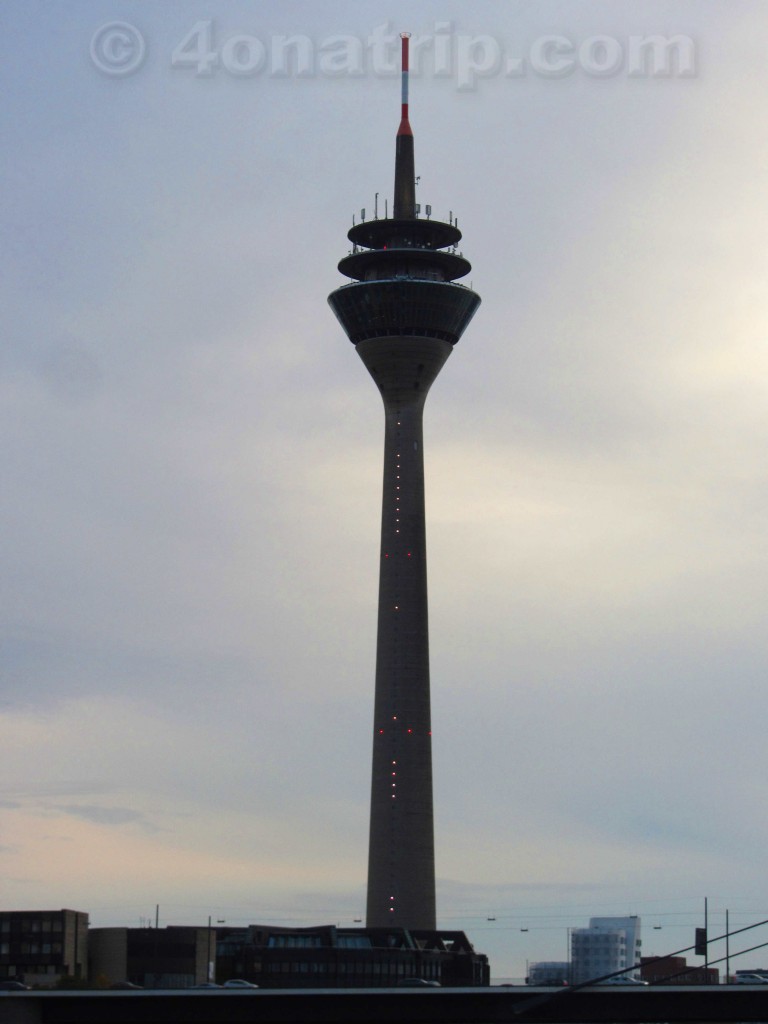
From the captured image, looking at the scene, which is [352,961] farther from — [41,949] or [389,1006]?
[389,1006]

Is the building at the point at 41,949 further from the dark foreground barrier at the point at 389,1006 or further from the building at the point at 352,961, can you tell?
the dark foreground barrier at the point at 389,1006

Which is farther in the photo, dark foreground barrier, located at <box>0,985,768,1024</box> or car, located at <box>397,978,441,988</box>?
car, located at <box>397,978,441,988</box>

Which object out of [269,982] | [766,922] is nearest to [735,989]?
[766,922]

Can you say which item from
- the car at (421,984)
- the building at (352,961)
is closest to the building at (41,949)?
the building at (352,961)

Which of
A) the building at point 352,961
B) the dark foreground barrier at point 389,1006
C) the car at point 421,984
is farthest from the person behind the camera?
the building at point 352,961

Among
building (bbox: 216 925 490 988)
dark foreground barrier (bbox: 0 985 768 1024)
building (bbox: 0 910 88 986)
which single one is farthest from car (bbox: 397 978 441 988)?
building (bbox: 0 910 88 986)

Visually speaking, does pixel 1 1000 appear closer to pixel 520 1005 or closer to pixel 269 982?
pixel 520 1005

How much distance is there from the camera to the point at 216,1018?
103312mm

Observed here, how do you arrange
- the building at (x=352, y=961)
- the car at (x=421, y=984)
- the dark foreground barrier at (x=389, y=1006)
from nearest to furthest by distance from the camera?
the dark foreground barrier at (x=389, y=1006) < the car at (x=421, y=984) < the building at (x=352, y=961)

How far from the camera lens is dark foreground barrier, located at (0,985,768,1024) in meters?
101

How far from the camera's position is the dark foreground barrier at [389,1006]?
10081 centimetres

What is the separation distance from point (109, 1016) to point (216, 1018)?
5820mm

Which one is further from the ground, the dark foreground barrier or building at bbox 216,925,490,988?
building at bbox 216,925,490,988

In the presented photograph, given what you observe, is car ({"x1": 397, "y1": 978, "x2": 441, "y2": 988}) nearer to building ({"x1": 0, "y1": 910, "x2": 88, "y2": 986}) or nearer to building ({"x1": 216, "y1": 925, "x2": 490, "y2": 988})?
building ({"x1": 216, "y1": 925, "x2": 490, "y2": 988})
